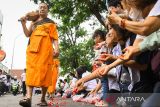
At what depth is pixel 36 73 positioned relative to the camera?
23.8 feet

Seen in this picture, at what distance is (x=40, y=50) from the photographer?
7363 millimetres

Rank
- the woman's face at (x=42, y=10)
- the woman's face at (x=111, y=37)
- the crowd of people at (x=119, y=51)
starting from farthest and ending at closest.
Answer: the woman's face at (x=42, y=10), the woman's face at (x=111, y=37), the crowd of people at (x=119, y=51)

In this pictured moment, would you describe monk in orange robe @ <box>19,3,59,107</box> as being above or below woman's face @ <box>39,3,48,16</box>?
below

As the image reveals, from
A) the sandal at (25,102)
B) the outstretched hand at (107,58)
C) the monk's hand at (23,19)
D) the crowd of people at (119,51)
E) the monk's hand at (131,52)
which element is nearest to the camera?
the crowd of people at (119,51)

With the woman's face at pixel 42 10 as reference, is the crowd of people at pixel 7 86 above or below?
below

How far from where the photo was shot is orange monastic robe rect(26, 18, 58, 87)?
724cm

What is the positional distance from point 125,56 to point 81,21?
15776mm

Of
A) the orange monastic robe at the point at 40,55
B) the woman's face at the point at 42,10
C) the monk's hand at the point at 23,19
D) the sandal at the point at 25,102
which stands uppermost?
the woman's face at the point at 42,10

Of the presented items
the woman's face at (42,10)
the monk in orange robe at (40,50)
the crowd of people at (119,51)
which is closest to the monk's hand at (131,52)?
the crowd of people at (119,51)

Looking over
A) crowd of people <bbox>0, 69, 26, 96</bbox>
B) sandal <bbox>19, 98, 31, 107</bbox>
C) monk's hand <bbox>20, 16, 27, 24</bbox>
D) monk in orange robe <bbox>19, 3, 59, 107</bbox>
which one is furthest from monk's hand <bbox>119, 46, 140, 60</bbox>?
crowd of people <bbox>0, 69, 26, 96</bbox>

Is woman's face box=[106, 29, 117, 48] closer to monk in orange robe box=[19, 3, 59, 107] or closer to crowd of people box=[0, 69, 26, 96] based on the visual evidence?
monk in orange robe box=[19, 3, 59, 107]

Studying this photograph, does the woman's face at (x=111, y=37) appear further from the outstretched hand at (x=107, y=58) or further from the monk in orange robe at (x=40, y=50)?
the monk in orange robe at (x=40, y=50)

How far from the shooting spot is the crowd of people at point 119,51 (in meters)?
3.03

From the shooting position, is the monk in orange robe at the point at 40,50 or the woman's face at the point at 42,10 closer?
the monk in orange robe at the point at 40,50
